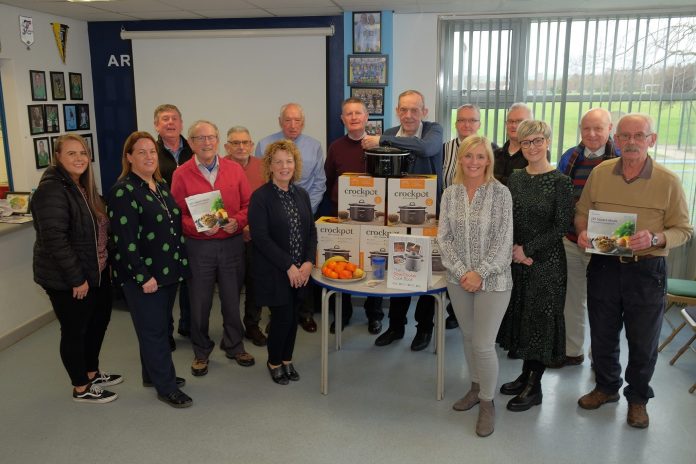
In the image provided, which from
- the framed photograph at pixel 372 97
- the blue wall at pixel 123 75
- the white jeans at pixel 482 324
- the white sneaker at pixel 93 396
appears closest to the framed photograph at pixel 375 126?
the framed photograph at pixel 372 97

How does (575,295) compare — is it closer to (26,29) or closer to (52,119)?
(52,119)

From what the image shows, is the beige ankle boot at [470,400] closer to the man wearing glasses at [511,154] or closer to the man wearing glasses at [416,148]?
→ the man wearing glasses at [416,148]

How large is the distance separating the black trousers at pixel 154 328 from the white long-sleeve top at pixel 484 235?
1586 mm

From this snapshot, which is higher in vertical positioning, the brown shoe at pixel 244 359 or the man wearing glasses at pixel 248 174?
the man wearing glasses at pixel 248 174

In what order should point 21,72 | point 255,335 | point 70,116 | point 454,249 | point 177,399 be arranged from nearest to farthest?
point 454,249 < point 177,399 < point 255,335 < point 21,72 < point 70,116

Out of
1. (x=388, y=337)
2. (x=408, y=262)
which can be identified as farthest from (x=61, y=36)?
(x=408, y=262)

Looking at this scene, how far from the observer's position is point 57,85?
5438mm

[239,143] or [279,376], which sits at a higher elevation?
[239,143]

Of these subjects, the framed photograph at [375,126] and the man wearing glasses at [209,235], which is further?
the framed photograph at [375,126]

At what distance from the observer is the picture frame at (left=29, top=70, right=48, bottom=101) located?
508 cm

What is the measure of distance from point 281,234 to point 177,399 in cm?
114

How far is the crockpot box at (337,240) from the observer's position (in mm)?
3492

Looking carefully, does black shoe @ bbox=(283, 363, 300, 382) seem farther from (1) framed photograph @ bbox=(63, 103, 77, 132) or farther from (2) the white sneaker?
(1) framed photograph @ bbox=(63, 103, 77, 132)

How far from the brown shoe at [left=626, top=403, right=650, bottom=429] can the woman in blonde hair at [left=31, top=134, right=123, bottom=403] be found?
303 cm
